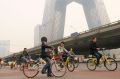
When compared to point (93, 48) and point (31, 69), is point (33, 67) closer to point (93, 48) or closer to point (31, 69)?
point (31, 69)

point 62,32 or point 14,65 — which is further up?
point 62,32

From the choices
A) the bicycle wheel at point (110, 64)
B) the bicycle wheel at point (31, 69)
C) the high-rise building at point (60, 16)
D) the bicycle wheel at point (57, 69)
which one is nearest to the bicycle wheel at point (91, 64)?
the bicycle wheel at point (110, 64)

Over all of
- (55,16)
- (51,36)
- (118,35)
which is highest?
(55,16)

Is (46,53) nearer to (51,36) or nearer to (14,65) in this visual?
(14,65)

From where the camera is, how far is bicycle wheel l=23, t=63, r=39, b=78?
48.9 ft

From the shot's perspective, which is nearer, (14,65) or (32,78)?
(32,78)

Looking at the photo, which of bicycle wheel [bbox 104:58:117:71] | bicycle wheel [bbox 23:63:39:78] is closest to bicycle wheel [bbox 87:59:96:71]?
bicycle wheel [bbox 104:58:117:71]

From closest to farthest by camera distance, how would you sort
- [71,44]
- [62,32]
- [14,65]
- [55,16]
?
[14,65], [71,44], [62,32], [55,16]

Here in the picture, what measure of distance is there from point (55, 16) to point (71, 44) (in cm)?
6390

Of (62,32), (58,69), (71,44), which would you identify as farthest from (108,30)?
(62,32)

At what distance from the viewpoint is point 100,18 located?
133 metres

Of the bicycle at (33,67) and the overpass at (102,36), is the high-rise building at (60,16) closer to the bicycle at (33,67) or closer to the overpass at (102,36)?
the overpass at (102,36)

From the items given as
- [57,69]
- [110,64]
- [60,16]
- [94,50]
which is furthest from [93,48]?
[60,16]

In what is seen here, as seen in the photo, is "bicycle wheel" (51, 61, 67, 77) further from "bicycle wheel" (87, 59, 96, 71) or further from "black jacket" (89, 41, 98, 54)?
"bicycle wheel" (87, 59, 96, 71)
